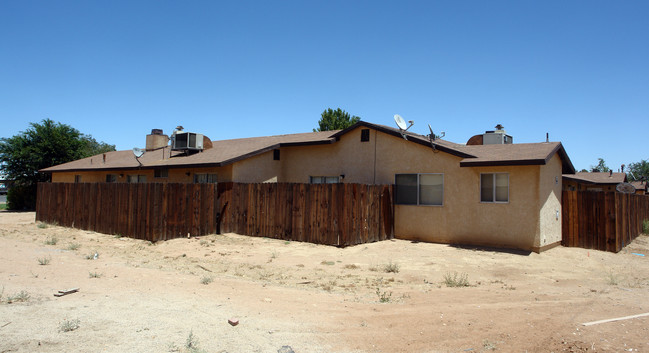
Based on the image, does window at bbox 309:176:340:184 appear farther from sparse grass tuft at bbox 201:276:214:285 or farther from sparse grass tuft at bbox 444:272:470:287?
sparse grass tuft at bbox 201:276:214:285

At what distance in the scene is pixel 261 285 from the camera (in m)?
8.74

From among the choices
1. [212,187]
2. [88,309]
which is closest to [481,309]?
[88,309]

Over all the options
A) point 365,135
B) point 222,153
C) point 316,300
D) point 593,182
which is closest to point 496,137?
point 365,135

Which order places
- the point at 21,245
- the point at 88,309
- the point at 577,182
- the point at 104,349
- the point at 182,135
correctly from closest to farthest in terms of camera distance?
the point at 104,349 → the point at 88,309 → the point at 21,245 → the point at 182,135 → the point at 577,182

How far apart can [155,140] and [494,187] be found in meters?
20.0

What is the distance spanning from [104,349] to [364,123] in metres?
13.3

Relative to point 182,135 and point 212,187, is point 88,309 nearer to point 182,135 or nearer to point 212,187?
point 212,187

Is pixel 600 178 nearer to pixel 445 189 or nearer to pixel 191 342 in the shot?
pixel 445 189

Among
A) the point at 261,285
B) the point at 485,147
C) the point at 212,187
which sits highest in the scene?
the point at 485,147

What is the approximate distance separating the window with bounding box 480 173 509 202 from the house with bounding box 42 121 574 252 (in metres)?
0.03

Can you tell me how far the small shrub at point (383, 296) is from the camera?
7.44 meters

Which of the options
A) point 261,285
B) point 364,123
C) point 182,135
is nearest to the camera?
point 261,285

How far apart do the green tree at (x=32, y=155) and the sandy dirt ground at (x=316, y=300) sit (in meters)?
22.7

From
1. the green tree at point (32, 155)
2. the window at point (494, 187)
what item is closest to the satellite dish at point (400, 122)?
the window at point (494, 187)
